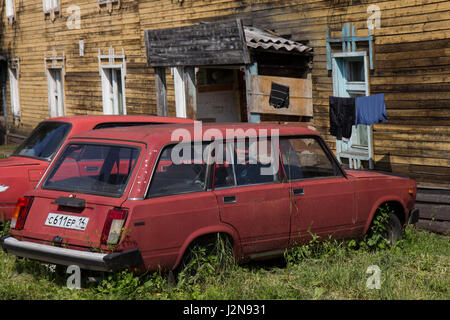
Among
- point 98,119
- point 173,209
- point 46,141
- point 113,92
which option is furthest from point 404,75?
point 113,92

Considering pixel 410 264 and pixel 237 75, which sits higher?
pixel 237 75

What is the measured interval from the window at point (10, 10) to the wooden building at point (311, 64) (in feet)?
25.3

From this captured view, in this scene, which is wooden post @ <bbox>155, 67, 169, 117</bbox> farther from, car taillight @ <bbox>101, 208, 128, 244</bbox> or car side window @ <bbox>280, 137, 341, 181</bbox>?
car taillight @ <bbox>101, 208, 128, 244</bbox>

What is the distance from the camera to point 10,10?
2491cm

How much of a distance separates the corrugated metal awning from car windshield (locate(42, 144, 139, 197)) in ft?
17.8

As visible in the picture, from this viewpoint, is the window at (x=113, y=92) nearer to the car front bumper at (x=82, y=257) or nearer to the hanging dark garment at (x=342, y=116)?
the hanging dark garment at (x=342, y=116)

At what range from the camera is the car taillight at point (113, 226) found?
17.9 feet

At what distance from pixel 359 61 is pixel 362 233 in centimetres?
488

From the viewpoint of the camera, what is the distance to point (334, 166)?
7.11 meters

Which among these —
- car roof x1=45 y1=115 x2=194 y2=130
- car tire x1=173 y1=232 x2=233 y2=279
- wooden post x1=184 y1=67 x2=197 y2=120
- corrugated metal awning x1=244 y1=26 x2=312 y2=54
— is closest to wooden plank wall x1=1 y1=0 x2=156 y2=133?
wooden post x1=184 y1=67 x2=197 y2=120

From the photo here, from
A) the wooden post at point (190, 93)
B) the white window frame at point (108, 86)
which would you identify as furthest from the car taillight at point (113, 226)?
the white window frame at point (108, 86)

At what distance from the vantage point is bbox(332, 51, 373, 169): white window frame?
11.0 m

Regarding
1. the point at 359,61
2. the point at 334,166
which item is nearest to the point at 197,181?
the point at 334,166

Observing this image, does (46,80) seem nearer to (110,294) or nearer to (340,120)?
(340,120)
